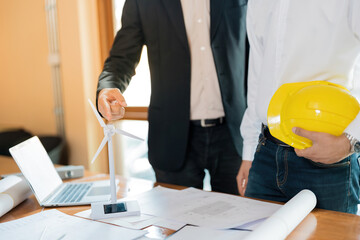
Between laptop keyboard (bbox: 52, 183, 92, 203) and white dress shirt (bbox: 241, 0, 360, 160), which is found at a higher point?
white dress shirt (bbox: 241, 0, 360, 160)

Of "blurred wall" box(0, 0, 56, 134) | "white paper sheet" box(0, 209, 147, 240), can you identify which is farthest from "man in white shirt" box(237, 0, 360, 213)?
"blurred wall" box(0, 0, 56, 134)

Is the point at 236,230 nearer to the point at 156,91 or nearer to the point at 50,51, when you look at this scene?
the point at 156,91

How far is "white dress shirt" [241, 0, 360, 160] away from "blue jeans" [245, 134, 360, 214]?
0.17 meters

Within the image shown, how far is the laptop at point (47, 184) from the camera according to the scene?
4.04 ft

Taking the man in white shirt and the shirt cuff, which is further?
the shirt cuff

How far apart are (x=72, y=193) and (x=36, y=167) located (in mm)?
176

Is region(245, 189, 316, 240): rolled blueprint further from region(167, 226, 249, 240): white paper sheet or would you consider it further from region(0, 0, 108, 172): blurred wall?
region(0, 0, 108, 172): blurred wall

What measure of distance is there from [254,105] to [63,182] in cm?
96

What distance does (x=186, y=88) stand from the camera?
5.76 ft

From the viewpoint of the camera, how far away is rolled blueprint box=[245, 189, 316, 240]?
784mm

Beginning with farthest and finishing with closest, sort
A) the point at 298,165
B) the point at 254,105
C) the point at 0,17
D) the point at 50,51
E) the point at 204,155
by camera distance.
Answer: the point at 0,17 < the point at 50,51 < the point at 204,155 < the point at 254,105 < the point at 298,165

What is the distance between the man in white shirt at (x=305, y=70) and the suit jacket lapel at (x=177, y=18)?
497mm

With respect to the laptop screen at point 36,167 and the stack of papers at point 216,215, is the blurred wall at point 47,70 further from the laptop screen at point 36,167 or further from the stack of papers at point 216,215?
the stack of papers at point 216,215

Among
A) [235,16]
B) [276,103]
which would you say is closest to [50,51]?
[235,16]
